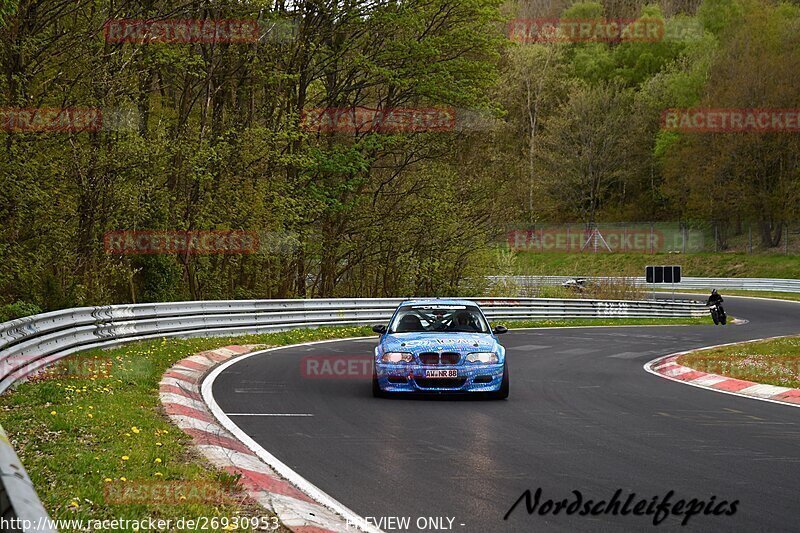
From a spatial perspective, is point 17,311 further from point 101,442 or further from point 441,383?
point 101,442

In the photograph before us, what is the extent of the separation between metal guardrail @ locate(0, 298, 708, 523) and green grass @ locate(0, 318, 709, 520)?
0.40m

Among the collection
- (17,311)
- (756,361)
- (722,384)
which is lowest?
(756,361)

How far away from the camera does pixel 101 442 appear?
8.08 metres

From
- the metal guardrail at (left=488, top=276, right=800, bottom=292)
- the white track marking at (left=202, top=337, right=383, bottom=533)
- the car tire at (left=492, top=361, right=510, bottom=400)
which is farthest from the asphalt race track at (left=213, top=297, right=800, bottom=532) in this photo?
the metal guardrail at (left=488, top=276, right=800, bottom=292)

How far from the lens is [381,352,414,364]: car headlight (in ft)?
41.9

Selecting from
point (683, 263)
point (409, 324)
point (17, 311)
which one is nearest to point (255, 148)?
point (17, 311)

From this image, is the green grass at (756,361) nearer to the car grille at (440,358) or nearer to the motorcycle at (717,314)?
the car grille at (440,358)

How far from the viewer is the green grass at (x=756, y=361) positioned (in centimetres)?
1630

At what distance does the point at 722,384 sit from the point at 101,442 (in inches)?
441

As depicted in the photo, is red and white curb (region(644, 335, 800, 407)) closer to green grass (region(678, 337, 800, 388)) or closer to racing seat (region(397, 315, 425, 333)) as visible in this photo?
green grass (region(678, 337, 800, 388))

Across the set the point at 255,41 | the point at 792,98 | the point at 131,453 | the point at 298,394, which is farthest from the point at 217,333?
the point at 792,98

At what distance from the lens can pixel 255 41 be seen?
30250 mm

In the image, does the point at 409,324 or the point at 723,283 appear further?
the point at 723,283

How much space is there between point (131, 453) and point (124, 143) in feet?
47.1
